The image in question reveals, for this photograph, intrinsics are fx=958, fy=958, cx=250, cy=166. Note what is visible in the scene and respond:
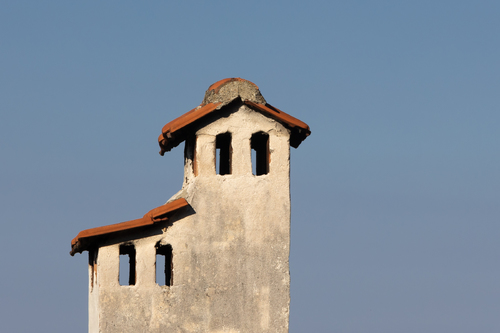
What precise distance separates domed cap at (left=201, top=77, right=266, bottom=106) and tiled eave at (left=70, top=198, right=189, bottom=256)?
231 centimetres

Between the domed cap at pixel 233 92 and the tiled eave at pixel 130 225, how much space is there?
2.31 m

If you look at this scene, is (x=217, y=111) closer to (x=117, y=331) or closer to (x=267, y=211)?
(x=267, y=211)

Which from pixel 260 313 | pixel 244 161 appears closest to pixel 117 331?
pixel 260 313

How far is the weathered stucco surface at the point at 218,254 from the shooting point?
19125mm

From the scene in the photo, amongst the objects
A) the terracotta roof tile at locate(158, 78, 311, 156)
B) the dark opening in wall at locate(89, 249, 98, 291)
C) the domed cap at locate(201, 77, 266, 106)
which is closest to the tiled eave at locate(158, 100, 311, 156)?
the terracotta roof tile at locate(158, 78, 311, 156)

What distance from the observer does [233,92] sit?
20.1m

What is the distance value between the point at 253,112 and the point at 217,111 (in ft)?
2.54

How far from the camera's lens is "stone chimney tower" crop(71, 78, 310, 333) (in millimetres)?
19141

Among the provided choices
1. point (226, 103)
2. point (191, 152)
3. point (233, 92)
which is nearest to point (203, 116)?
point (226, 103)

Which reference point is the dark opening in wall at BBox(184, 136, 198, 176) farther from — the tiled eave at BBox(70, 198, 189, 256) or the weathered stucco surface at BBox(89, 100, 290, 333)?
the tiled eave at BBox(70, 198, 189, 256)

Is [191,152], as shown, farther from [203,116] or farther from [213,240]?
[213,240]

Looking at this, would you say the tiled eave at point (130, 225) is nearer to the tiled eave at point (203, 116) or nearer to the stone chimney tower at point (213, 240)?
the stone chimney tower at point (213, 240)

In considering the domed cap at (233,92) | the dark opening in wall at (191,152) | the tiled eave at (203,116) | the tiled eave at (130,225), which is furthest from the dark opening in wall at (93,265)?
the domed cap at (233,92)

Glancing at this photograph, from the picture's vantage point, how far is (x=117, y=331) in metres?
18.9
